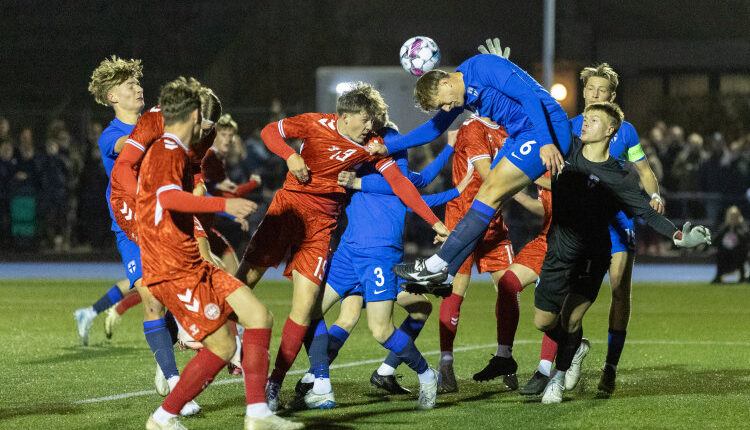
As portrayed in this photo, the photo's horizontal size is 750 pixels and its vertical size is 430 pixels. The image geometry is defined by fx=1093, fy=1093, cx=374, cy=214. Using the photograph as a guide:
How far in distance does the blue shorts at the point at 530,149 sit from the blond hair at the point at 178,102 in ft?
7.17

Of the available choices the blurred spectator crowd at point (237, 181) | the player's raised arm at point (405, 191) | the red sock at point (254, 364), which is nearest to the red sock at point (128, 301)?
the player's raised arm at point (405, 191)

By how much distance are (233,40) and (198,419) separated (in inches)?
970

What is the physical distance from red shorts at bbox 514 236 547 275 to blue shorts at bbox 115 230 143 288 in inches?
106

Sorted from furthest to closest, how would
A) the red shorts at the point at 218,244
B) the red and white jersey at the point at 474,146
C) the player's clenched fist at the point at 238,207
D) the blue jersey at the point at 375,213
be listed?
1. the red shorts at the point at 218,244
2. the red and white jersey at the point at 474,146
3. the blue jersey at the point at 375,213
4. the player's clenched fist at the point at 238,207

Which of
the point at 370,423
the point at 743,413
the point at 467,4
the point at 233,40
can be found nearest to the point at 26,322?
the point at 370,423

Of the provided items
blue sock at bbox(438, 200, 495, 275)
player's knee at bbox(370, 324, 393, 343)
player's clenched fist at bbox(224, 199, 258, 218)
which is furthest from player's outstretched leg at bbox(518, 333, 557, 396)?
player's clenched fist at bbox(224, 199, 258, 218)

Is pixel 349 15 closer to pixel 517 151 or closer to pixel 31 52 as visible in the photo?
pixel 31 52

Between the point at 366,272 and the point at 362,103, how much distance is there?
3.48 feet

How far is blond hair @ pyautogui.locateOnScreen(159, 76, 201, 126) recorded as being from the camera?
224 inches

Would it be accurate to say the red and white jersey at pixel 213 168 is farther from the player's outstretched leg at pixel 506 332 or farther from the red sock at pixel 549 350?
the red sock at pixel 549 350

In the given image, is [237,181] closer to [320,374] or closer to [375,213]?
[375,213]

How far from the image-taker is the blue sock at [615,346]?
7.63 m

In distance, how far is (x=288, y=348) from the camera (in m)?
6.71

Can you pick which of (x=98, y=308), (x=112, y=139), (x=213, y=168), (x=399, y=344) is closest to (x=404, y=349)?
(x=399, y=344)
